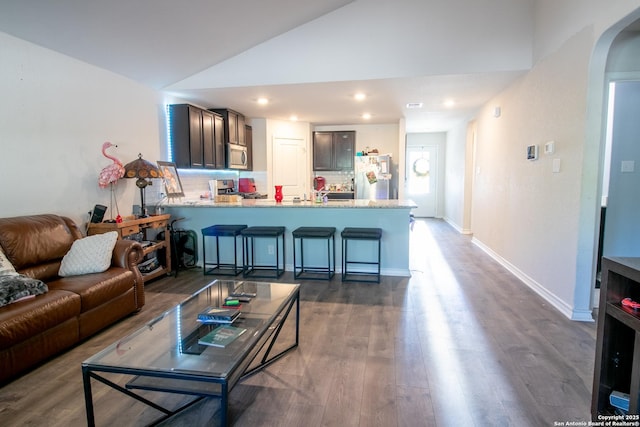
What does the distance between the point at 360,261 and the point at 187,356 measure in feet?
9.58

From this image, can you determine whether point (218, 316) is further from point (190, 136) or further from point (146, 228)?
point (190, 136)

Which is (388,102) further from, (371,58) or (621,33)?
(621,33)

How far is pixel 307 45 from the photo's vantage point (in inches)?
162

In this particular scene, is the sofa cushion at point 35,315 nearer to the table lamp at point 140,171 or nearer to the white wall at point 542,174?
the table lamp at point 140,171

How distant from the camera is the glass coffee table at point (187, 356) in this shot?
1436 mm

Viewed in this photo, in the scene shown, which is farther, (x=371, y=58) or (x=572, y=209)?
(x=371, y=58)

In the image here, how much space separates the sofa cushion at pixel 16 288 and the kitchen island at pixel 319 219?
2.13 meters

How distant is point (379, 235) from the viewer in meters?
3.79

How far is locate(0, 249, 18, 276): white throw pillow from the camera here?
7.70ft

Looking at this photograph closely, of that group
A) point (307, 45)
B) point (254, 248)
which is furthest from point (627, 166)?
point (254, 248)

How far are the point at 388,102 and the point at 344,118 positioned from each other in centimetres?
150

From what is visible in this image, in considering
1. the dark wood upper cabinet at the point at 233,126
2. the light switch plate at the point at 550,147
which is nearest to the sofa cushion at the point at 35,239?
the dark wood upper cabinet at the point at 233,126

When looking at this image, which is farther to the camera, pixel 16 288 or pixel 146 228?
pixel 146 228

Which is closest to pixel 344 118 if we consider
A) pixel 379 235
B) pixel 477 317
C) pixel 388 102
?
pixel 388 102
